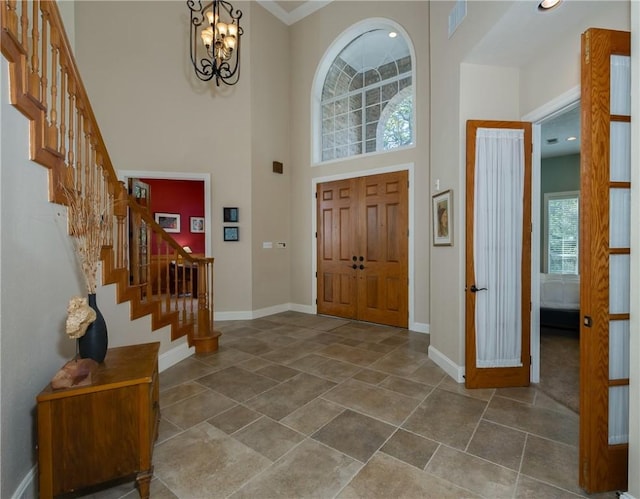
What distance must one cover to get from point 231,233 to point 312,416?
3.66m

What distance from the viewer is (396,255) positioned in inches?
191

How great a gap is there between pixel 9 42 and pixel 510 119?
3656mm

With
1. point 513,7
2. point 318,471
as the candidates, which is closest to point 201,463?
point 318,471

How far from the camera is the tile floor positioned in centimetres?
168

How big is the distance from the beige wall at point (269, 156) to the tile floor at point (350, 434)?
7.75 ft

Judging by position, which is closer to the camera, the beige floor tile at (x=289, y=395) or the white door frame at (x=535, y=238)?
the beige floor tile at (x=289, y=395)

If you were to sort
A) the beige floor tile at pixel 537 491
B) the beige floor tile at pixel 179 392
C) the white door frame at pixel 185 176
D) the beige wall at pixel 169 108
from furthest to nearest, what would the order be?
the white door frame at pixel 185 176 → the beige wall at pixel 169 108 → the beige floor tile at pixel 179 392 → the beige floor tile at pixel 537 491

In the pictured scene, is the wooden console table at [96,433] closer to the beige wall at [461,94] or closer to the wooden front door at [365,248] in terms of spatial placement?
the beige wall at [461,94]

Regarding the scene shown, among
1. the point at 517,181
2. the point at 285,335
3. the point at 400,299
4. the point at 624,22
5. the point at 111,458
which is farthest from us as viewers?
the point at 400,299

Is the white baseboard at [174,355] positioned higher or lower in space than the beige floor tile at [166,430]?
higher

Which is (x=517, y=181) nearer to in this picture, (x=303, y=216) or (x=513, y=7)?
(x=513, y=7)

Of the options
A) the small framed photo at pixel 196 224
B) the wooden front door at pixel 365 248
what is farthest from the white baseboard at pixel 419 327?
the small framed photo at pixel 196 224

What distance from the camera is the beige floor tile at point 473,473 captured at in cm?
165

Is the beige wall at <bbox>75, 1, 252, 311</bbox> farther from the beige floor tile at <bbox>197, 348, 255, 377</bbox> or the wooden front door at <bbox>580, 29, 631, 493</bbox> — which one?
the wooden front door at <bbox>580, 29, 631, 493</bbox>
